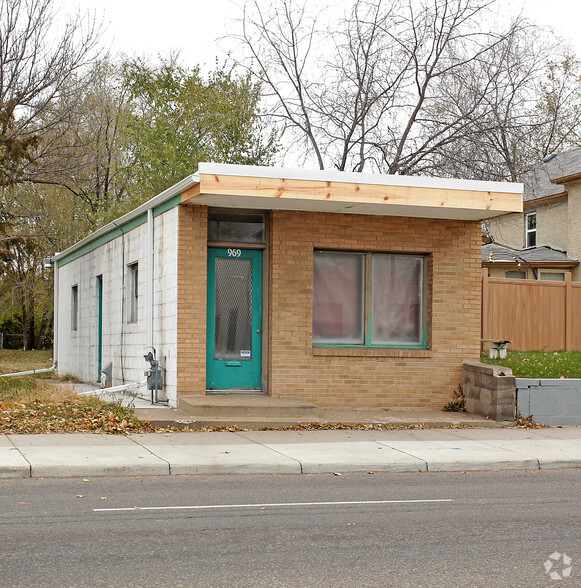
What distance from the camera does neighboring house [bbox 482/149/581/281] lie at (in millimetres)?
31891

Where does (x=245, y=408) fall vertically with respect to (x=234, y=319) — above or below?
below

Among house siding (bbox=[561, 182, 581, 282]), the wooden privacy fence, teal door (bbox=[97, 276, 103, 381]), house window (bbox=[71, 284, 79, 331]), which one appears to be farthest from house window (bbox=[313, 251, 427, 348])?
house siding (bbox=[561, 182, 581, 282])

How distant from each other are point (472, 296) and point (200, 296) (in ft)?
17.2

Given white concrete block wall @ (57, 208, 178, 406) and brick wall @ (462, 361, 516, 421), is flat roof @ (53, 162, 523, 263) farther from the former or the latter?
brick wall @ (462, 361, 516, 421)

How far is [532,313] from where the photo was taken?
910 inches

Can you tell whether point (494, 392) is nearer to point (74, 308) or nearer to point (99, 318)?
point (99, 318)

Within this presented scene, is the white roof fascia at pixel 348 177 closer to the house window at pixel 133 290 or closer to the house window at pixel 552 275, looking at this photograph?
the house window at pixel 133 290

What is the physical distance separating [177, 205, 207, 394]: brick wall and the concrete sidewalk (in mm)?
1925

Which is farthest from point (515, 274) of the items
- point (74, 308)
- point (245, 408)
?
point (245, 408)

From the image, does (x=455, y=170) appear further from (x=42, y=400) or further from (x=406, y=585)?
(x=406, y=585)

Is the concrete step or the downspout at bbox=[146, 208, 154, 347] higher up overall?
the downspout at bbox=[146, 208, 154, 347]

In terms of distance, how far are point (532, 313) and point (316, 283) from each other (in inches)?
377

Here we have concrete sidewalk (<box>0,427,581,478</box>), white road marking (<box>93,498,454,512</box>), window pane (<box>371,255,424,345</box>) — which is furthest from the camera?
window pane (<box>371,255,424,345</box>)

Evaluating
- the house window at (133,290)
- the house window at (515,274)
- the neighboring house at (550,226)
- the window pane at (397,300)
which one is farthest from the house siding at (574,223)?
the house window at (133,290)
